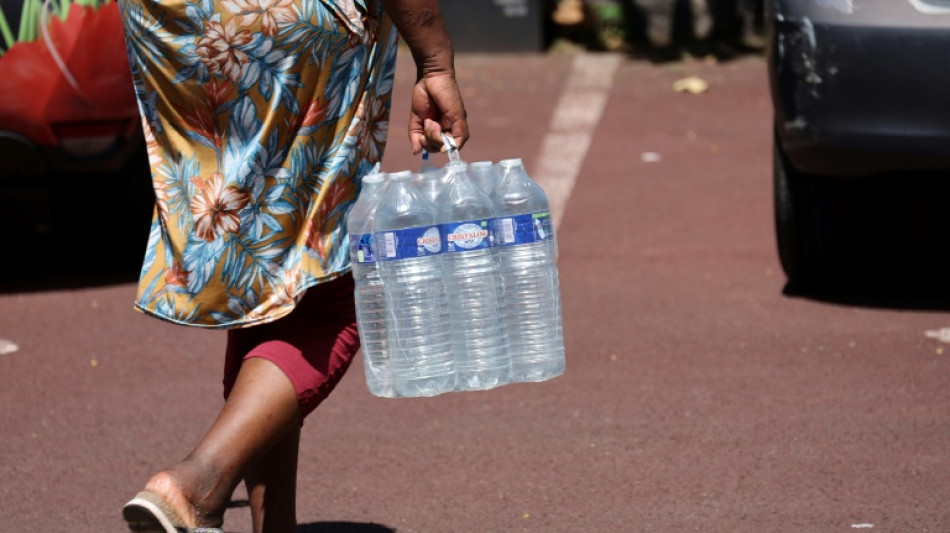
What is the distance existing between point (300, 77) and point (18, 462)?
206 centimetres

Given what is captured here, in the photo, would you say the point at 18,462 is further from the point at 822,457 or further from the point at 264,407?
the point at 822,457

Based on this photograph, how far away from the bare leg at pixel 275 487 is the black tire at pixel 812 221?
3.11m

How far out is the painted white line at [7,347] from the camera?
564 centimetres

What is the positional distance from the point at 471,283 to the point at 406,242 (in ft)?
0.58

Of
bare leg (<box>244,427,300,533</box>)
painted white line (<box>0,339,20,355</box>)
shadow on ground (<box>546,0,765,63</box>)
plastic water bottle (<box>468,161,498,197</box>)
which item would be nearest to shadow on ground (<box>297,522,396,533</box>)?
bare leg (<box>244,427,300,533</box>)

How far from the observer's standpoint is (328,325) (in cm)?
315

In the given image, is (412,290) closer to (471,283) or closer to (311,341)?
(471,283)

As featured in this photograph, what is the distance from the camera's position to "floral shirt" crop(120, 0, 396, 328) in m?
2.88

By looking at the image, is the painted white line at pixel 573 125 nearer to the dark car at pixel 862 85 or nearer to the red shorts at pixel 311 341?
the dark car at pixel 862 85

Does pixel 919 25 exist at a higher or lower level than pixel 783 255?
higher

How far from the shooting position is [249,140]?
2.96 metres

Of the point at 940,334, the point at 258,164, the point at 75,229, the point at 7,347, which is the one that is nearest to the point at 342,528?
the point at 258,164

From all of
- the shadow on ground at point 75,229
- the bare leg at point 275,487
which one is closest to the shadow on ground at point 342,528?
the bare leg at point 275,487

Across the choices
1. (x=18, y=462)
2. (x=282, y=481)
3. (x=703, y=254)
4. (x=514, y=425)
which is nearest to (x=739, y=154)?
(x=703, y=254)
